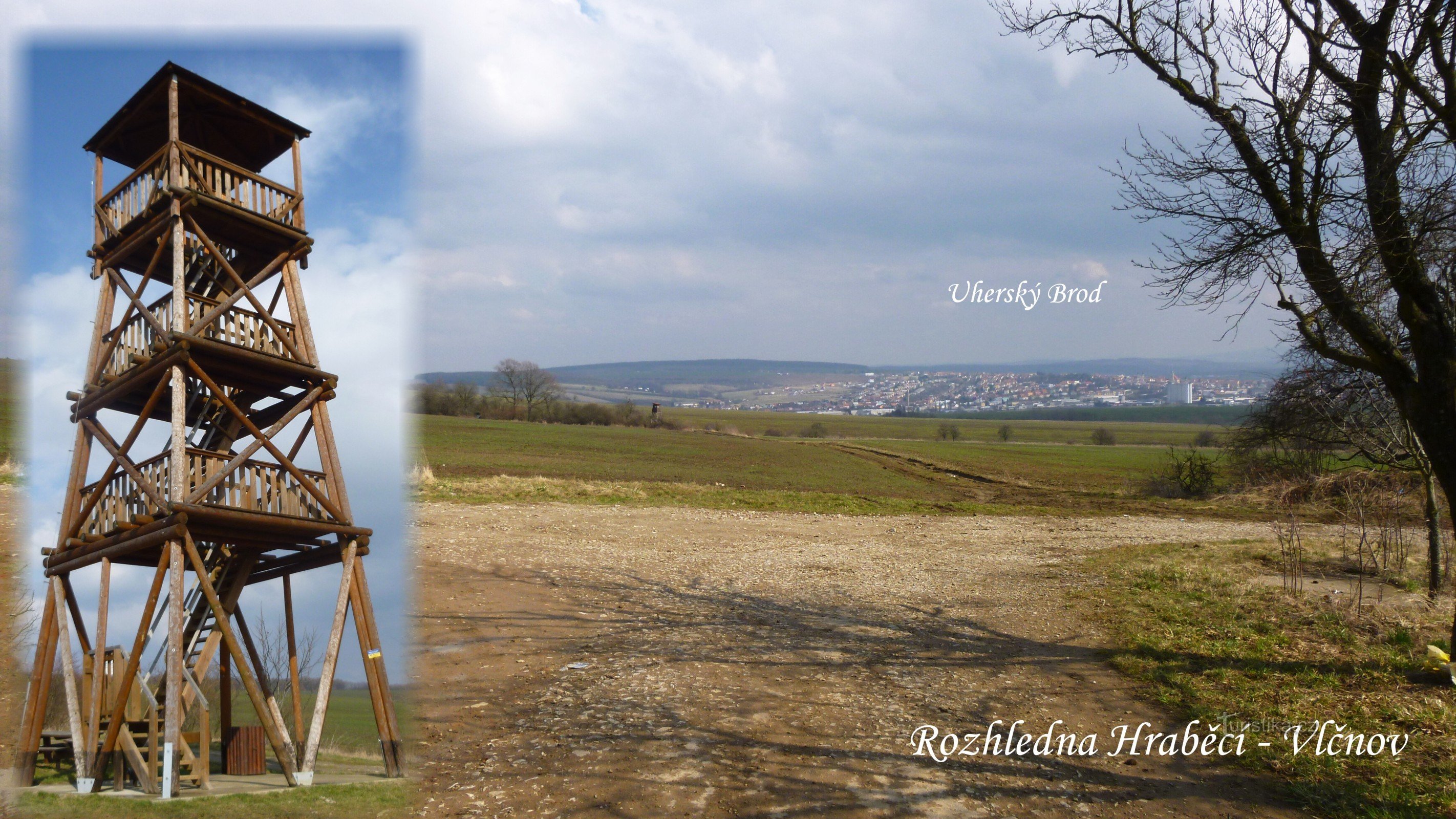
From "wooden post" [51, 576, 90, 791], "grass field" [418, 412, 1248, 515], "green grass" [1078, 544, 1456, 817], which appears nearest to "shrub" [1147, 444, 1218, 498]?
"grass field" [418, 412, 1248, 515]

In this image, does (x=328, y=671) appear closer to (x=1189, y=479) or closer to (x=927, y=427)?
(x=1189, y=479)

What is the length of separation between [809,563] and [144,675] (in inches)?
525

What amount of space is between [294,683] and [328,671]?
52.8 inches

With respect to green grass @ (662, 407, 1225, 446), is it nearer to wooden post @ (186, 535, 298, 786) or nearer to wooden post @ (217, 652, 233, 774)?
wooden post @ (217, 652, 233, 774)

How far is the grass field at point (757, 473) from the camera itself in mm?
32688

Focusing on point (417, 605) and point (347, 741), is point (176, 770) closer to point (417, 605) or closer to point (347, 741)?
point (347, 741)

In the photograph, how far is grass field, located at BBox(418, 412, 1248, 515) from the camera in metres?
32.7

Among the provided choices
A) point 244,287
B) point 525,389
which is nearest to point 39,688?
point 244,287

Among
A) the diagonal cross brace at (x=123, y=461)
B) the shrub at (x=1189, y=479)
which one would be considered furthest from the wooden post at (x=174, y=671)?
the shrub at (x=1189, y=479)

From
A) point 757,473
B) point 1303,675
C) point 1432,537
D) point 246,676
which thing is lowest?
point 757,473

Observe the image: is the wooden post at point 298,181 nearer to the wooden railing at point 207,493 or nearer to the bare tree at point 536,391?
the wooden railing at point 207,493

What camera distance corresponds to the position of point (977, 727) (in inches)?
327

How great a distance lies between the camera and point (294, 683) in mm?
9570

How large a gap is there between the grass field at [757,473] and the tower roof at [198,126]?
57.2ft
